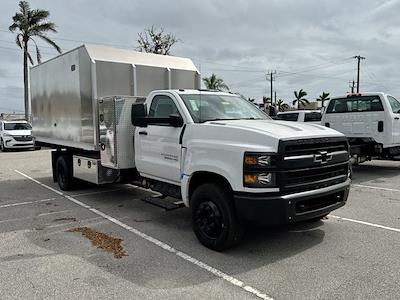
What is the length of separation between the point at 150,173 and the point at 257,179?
2483 mm

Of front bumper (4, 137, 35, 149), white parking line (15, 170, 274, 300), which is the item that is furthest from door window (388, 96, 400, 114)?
front bumper (4, 137, 35, 149)

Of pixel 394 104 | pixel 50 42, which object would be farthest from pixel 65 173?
pixel 50 42

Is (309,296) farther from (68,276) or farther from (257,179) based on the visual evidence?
(68,276)

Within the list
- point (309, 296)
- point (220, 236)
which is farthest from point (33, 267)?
point (309, 296)

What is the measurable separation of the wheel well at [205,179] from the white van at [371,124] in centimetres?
645

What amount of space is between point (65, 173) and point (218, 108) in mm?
4934

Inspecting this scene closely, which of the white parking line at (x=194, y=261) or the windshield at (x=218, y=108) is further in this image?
the windshield at (x=218, y=108)

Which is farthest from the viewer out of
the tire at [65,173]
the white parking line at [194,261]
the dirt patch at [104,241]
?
the tire at [65,173]

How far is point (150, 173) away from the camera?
21.5ft

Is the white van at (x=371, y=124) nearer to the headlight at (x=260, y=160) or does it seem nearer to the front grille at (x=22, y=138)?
the headlight at (x=260, y=160)

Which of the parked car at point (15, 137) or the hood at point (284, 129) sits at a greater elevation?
the hood at point (284, 129)

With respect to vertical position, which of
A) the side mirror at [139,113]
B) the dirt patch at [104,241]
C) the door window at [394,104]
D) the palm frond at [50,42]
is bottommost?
the dirt patch at [104,241]

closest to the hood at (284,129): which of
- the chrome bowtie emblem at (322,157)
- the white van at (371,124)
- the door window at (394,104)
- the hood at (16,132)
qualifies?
the chrome bowtie emblem at (322,157)

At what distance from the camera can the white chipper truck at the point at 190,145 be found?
458 cm
